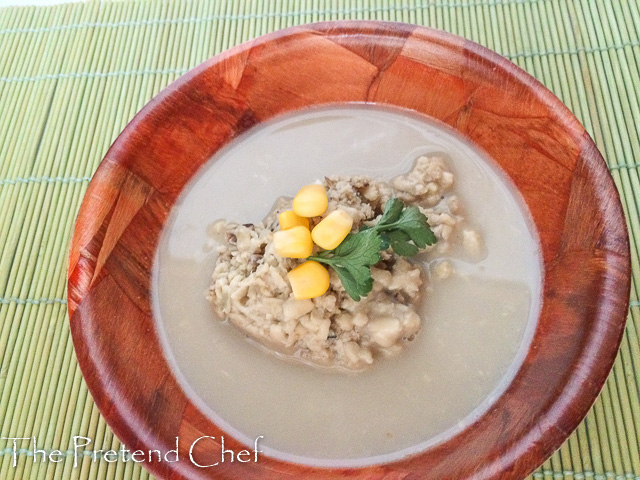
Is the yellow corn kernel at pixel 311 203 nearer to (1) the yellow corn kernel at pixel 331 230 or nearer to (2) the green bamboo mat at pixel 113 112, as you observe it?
(1) the yellow corn kernel at pixel 331 230

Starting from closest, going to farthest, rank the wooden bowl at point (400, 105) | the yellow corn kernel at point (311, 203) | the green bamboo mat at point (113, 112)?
the wooden bowl at point (400, 105), the yellow corn kernel at point (311, 203), the green bamboo mat at point (113, 112)

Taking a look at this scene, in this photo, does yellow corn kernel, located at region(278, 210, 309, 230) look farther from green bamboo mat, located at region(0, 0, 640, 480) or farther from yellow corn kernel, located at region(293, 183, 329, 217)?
green bamboo mat, located at region(0, 0, 640, 480)

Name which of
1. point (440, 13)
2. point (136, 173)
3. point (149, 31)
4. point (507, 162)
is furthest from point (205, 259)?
point (440, 13)

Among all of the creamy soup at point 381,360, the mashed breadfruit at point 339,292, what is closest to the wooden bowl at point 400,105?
the creamy soup at point 381,360

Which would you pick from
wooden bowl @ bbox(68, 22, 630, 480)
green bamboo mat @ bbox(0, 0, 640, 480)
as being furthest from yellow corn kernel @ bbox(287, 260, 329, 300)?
green bamboo mat @ bbox(0, 0, 640, 480)

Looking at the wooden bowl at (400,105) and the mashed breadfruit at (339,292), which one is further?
the mashed breadfruit at (339,292)

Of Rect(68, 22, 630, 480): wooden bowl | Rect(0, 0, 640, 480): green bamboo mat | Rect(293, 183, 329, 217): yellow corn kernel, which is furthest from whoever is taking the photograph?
Rect(0, 0, 640, 480): green bamboo mat

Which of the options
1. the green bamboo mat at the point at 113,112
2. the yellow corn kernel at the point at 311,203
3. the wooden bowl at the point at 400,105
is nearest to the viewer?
the wooden bowl at the point at 400,105
